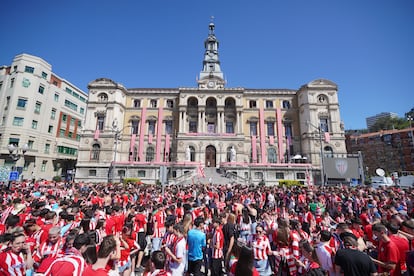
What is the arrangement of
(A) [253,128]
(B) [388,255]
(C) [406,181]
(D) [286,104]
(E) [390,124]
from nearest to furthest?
(B) [388,255]
(C) [406,181]
(A) [253,128]
(D) [286,104]
(E) [390,124]

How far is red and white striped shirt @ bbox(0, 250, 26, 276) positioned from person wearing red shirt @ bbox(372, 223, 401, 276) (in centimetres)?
649

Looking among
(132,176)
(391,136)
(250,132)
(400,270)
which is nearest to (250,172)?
(250,132)

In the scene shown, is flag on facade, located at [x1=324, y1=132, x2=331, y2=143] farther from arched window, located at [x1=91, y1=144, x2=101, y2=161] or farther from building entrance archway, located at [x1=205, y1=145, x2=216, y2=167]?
arched window, located at [x1=91, y1=144, x2=101, y2=161]

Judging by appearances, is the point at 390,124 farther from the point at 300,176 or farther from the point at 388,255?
the point at 388,255

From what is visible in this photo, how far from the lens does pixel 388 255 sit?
381cm

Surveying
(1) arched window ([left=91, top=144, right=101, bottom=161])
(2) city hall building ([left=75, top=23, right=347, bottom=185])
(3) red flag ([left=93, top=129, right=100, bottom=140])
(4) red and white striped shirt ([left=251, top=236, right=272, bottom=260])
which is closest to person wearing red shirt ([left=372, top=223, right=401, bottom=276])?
(4) red and white striped shirt ([left=251, top=236, right=272, bottom=260])

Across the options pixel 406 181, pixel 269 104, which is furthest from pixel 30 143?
pixel 406 181

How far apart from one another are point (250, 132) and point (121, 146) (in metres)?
26.1

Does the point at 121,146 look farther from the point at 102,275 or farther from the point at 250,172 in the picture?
the point at 102,275

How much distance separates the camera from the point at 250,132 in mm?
41125

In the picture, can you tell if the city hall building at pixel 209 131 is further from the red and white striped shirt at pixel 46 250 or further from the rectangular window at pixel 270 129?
the red and white striped shirt at pixel 46 250

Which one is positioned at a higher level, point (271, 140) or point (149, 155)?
point (271, 140)

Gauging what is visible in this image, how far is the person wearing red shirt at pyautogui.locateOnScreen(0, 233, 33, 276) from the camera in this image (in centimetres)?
321

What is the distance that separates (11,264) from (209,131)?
38.1 meters
